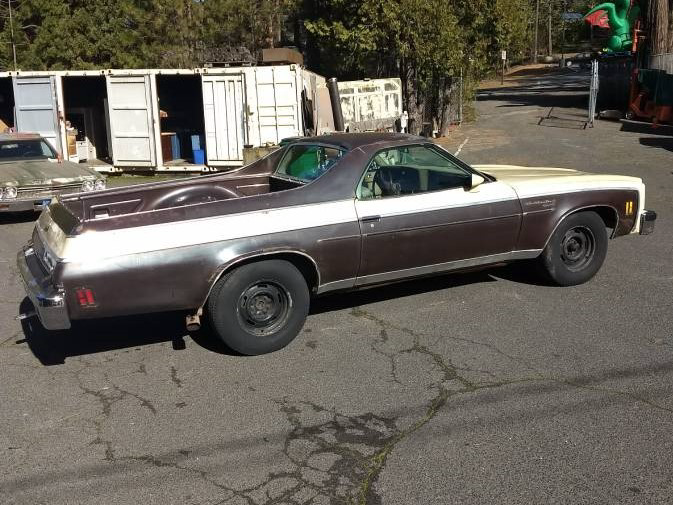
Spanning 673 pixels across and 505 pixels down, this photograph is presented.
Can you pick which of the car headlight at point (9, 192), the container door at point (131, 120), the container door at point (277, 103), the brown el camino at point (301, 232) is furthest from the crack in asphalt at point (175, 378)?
the container door at point (131, 120)

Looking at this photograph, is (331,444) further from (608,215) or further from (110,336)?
(608,215)

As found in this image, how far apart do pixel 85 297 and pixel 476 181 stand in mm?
3256

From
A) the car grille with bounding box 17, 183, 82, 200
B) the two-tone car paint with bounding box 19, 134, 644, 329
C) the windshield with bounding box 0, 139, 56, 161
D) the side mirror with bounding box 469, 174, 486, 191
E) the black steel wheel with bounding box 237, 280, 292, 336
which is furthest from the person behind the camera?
the windshield with bounding box 0, 139, 56, 161

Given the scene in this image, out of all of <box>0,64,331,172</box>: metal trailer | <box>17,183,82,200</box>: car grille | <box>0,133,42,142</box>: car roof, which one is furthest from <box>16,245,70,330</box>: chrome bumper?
<box>0,64,331,172</box>: metal trailer

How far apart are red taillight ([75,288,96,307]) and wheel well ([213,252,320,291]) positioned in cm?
86

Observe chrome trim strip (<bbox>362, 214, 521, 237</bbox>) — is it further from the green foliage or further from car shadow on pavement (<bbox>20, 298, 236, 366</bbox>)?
the green foliage

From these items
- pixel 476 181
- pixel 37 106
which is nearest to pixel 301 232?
pixel 476 181

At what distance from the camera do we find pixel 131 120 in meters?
17.2

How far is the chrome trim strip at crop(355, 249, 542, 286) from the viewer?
5816 millimetres

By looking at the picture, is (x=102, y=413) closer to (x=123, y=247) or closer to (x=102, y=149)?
(x=123, y=247)

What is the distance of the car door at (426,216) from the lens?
226 inches

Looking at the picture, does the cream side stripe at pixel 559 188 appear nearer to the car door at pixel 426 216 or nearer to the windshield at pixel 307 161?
the car door at pixel 426 216

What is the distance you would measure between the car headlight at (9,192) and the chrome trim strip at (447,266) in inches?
289

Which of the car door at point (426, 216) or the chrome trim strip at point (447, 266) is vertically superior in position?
the car door at point (426, 216)
